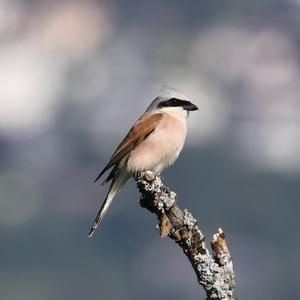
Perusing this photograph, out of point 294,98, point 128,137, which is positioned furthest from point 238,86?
point 128,137

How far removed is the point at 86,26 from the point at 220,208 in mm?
Result: 53917

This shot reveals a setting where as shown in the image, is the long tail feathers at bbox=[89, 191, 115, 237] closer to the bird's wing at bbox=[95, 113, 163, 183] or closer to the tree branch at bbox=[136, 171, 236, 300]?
the bird's wing at bbox=[95, 113, 163, 183]

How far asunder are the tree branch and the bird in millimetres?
2805

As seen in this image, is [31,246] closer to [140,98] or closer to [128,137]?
[140,98]

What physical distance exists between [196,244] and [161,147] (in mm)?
3924

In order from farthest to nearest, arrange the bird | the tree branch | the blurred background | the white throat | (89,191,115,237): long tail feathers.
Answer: the blurred background < the white throat < the bird < (89,191,115,237): long tail feathers < the tree branch

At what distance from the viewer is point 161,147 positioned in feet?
32.5

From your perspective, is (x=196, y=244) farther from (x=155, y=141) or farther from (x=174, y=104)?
(x=174, y=104)

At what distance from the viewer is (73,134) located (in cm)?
16475

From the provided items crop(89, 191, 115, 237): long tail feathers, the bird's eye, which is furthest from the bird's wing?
crop(89, 191, 115, 237): long tail feathers

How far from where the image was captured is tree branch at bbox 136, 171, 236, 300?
5.67 m

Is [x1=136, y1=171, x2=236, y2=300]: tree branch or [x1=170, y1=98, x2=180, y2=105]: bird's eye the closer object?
[x1=136, y1=171, x2=236, y2=300]: tree branch

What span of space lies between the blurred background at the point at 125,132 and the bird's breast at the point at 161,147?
70839 millimetres

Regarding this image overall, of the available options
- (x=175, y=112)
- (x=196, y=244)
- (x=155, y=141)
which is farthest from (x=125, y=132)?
(x=196, y=244)
